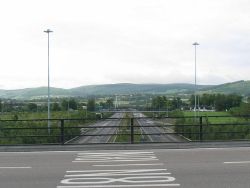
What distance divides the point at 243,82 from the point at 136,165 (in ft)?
474

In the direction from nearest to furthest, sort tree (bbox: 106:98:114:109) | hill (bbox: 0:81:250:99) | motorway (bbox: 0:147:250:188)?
motorway (bbox: 0:147:250:188) → tree (bbox: 106:98:114:109) → hill (bbox: 0:81:250:99)

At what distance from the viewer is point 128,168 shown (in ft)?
40.8

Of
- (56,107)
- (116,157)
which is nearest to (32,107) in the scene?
(56,107)

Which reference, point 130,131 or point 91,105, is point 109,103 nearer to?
point 91,105

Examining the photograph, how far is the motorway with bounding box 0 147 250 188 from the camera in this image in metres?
10.2

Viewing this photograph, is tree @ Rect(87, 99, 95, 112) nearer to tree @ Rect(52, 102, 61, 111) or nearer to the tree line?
the tree line

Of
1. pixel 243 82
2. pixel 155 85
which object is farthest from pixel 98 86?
pixel 243 82

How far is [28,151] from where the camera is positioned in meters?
16.9

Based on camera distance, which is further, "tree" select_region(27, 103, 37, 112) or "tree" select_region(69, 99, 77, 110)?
"tree" select_region(69, 99, 77, 110)

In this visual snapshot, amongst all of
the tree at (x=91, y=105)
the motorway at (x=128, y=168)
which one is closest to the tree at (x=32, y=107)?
the tree at (x=91, y=105)

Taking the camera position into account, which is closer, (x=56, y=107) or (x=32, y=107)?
(x=32, y=107)

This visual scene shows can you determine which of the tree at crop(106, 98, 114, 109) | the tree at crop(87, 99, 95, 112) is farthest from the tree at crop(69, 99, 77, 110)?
the tree at crop(106, 98, 114, 109)

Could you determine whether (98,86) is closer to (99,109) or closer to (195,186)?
(99,109)

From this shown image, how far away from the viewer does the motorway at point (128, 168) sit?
10219mm
